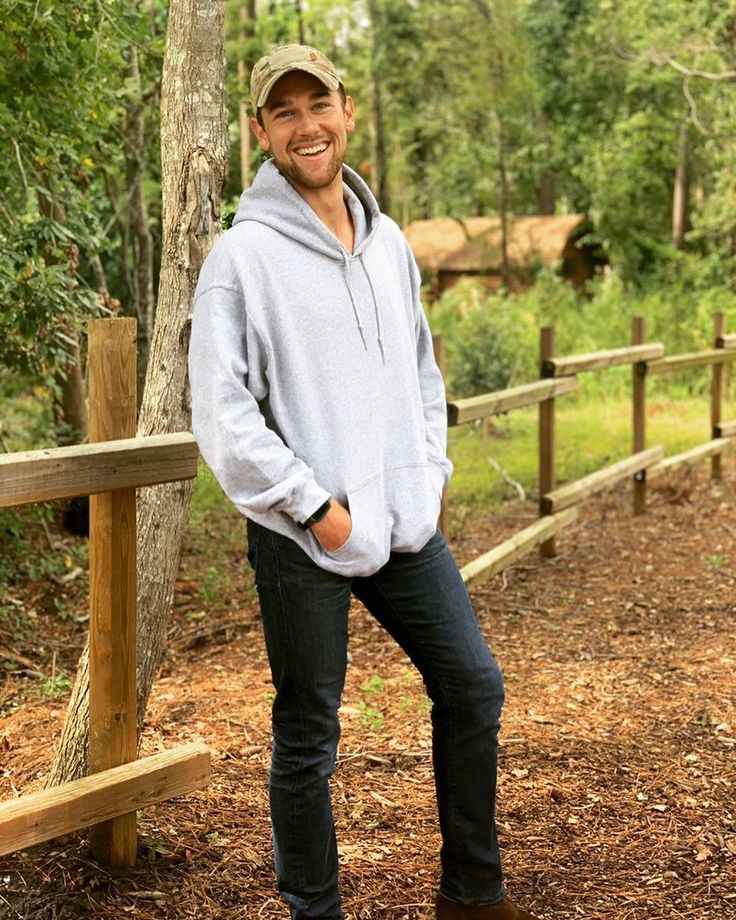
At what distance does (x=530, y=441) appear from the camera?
11406mm

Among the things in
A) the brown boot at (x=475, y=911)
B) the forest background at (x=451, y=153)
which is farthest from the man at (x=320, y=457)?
the forest background at (x=451, y=153)

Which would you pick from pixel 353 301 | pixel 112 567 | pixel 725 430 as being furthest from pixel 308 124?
pixel 725 430

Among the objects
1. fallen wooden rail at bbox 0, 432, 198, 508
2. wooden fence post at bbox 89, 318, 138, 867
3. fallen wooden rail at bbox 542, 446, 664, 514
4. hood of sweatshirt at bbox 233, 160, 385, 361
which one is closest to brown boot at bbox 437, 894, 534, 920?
wooden fence post at bbox 89, 318, 138, 867

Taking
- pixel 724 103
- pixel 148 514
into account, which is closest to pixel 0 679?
pixel 148 514

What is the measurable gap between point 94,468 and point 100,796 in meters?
0.81

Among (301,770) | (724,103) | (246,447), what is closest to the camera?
(246,447)

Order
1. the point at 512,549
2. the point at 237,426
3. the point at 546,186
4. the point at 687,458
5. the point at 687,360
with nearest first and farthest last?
the point at 237,426 → the point at 512,549 → the point at 687,360 → the point at 687,458 → the point at 546,186

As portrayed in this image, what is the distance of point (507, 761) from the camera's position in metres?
4.10

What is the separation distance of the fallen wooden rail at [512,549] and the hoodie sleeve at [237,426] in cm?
318

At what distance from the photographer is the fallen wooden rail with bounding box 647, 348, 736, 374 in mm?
8562

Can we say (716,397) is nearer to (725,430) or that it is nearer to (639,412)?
(725,430)

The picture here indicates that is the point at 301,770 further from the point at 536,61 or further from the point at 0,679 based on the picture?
the point at 536,61

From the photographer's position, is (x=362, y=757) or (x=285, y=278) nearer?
(x=285, y=278)

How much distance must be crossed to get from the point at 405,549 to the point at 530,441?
8.92 metres
